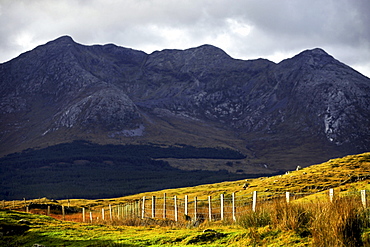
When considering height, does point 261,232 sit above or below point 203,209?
above

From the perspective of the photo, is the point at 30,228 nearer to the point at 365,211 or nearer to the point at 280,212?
the point at 280,212

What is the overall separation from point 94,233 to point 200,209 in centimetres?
2483

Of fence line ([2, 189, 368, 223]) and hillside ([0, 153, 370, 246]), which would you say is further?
fence line ([2, 189, 368, 223])

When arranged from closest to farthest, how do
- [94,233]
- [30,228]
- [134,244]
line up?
[134,244] → [94,233] → [30,228]

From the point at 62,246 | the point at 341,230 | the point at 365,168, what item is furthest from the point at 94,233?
the point at 365,168

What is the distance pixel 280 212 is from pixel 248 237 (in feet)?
4.99

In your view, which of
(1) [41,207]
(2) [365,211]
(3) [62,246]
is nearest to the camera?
(2) [365,211]

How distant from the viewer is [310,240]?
1220cm

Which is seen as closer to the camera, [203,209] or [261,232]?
[261,232]

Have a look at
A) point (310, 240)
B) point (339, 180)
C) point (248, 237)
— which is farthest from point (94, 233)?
point (339, 180)

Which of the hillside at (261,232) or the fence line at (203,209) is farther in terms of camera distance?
the fence line at (203,209)

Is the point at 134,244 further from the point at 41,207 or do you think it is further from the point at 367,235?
the point at 41,207

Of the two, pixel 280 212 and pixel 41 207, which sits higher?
pixel 280 212

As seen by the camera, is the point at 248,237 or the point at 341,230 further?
the point at 248,237
